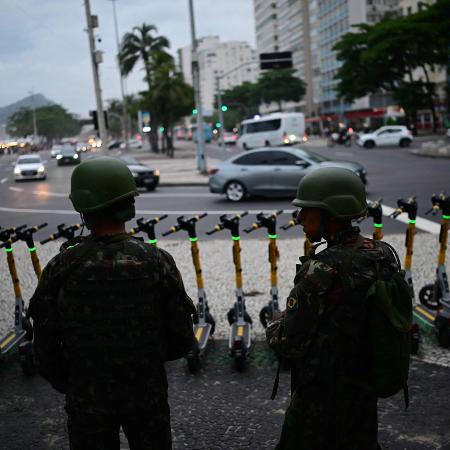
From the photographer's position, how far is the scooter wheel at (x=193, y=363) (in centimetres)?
495

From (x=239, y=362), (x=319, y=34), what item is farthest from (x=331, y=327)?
(x=319, y=34)

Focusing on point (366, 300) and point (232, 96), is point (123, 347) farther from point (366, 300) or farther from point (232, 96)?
point (232, 96)

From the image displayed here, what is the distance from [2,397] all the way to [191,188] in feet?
56.8

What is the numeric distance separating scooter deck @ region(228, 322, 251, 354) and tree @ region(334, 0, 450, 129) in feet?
156

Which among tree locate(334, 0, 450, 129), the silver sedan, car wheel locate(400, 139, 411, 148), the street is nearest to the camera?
the street

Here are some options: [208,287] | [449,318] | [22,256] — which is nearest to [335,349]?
[449,318]

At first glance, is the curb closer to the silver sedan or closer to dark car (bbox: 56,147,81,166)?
the silver sedan

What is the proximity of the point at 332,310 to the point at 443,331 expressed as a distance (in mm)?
3160

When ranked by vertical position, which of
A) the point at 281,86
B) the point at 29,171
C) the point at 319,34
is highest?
the point at 319,34

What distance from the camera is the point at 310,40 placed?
11238 centimetres

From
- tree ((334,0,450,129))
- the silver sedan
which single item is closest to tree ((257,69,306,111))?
tree ((334,0,450,129))

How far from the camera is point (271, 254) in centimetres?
548

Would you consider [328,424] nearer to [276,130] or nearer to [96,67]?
[96,67]

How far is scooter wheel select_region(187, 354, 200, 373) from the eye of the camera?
16.2 ft
